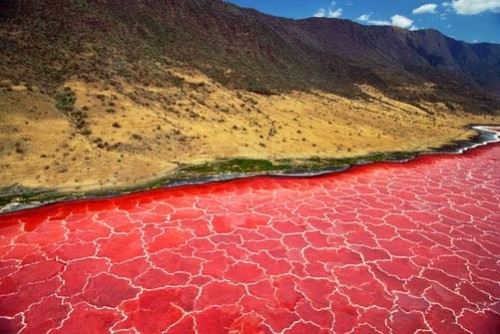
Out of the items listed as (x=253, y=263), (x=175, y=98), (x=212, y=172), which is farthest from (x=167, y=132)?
(x=253, y=263)

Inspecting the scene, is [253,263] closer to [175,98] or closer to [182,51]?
[175,98]

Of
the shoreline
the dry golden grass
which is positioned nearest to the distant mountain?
the dry golden grass

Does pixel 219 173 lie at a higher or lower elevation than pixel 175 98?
lower

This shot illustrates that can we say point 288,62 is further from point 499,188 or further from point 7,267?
point 7,267

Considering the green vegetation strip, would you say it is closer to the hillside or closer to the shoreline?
the shoreline

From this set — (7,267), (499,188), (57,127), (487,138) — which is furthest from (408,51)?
(7,267)

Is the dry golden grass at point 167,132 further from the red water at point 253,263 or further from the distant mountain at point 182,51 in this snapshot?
the red water at point 253,263
